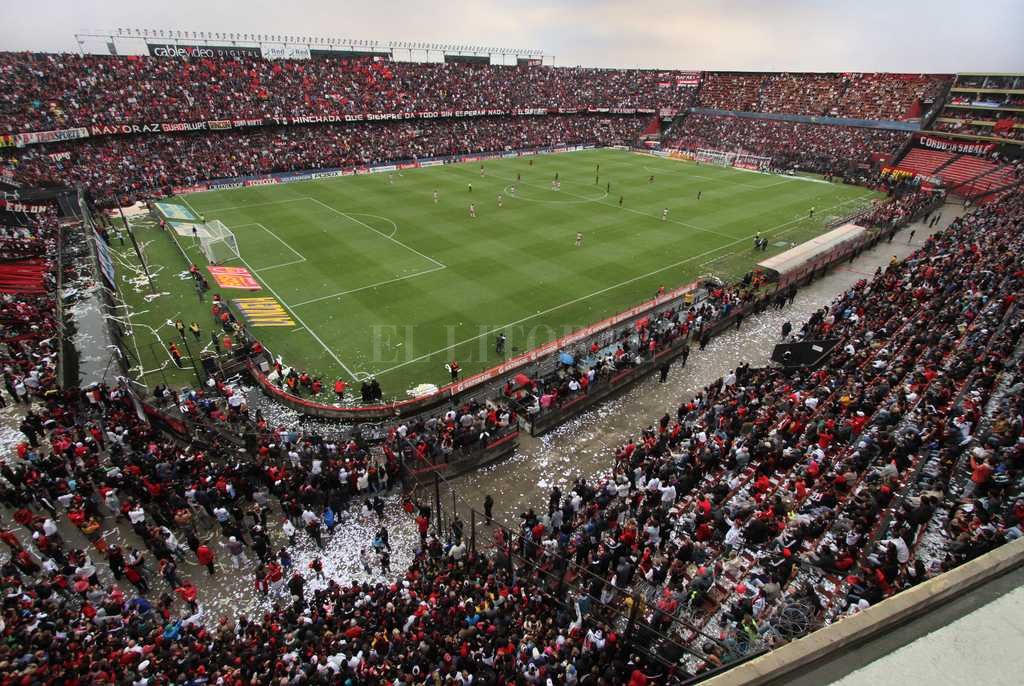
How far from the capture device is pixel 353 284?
104 feet

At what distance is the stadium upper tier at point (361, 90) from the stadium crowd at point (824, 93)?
0.55 feet

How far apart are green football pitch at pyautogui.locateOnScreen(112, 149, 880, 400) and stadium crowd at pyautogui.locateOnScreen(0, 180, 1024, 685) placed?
24.7 feet

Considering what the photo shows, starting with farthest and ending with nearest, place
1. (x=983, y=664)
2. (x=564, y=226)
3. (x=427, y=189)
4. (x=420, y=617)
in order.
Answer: (x=427, y=189) < (x=564, y=226) < (x=420, y=617) < (x=983, y=664)

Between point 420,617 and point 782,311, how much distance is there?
26194mm

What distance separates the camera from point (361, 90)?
240 ft

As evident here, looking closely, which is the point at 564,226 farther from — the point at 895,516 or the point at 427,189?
the point at 895,516

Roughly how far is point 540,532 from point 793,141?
78.9m

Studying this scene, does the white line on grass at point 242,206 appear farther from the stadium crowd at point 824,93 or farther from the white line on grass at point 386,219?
the stadium crowd at point 824,93

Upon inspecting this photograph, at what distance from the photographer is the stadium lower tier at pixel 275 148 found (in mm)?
48312

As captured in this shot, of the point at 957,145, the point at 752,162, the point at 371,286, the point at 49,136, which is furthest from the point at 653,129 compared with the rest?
the point at 49,136

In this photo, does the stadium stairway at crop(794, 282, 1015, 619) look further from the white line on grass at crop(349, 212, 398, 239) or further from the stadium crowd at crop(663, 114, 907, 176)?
the stadium crowd at crop(663, 114, 907, 176)

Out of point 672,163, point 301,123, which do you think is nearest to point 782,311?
point 672,163

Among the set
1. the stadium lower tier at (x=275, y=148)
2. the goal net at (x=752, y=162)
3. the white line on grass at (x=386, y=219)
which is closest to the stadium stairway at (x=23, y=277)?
the stadium lower tier at (x=275, y=148)

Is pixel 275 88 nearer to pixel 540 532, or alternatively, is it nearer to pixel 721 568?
pixel 540 532
